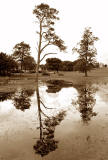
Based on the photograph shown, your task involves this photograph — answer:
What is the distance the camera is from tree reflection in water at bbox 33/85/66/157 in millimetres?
4243

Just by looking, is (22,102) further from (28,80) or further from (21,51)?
(21,51)

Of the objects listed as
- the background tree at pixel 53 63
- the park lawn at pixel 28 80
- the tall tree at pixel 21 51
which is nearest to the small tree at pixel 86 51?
the park lawn at pixel 28 80

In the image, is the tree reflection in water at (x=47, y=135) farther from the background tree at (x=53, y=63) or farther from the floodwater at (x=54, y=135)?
the background tree at (x=53, y=63)

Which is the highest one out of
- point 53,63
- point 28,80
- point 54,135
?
point 53,63

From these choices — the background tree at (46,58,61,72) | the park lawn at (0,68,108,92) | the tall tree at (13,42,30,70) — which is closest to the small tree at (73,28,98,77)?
the park lawn at (0,68,108,92)

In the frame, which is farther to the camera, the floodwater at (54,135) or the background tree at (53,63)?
the background tree at (53,63)

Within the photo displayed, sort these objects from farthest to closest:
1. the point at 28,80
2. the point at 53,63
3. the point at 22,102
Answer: the point at 53,63 → the point at 28,80 → the point at 22,102

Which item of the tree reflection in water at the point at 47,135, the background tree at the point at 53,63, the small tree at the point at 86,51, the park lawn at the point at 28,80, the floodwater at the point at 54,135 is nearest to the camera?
the floodwater at the point at 54,135

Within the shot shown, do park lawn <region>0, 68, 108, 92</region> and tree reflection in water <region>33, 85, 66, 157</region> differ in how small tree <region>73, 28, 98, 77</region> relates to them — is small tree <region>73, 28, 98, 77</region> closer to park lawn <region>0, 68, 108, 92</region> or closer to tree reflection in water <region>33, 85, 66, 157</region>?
park lawn <region>0, 68, 108, 92</region>

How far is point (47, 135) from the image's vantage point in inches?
205

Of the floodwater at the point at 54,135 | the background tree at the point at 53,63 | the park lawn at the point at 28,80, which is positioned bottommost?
the floodwater at the point at 54,135

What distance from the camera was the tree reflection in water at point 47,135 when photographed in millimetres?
4243

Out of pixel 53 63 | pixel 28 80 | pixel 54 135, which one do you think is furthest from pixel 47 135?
pixel 53 63

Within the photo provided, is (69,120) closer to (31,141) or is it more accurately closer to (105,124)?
(105,124)
